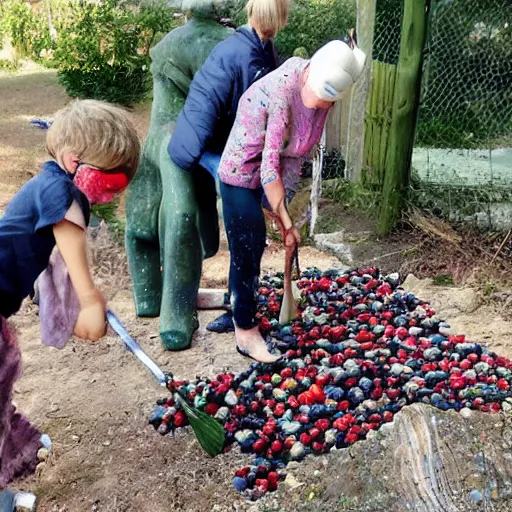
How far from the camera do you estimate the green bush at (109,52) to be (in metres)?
8.20

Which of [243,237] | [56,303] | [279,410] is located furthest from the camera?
[243,237]

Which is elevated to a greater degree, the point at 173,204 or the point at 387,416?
the point at 173,204

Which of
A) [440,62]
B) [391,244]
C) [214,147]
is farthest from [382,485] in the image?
[440,62]

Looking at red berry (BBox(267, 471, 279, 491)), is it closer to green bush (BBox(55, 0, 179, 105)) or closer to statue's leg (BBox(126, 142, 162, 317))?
statue's leg (BBox(126, 142, 162, 317))

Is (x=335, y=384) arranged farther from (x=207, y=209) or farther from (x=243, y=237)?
(x=207, y=209)

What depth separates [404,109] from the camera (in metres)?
4.52

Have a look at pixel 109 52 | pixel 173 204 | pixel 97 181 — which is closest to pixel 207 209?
pixel 173 204

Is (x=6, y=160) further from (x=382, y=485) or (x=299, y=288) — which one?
(x=382, y=485)

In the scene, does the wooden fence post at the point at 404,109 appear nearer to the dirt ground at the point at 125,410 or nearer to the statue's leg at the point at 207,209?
the dirt ground at the point at 125,410

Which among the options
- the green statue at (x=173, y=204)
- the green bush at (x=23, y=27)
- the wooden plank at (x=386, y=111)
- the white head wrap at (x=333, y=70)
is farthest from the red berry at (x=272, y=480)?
the green bush at (x=23, y=27)

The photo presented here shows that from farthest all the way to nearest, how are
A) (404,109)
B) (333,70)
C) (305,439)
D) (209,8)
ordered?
(404,109) → (209,8) → (305,439) → (333,70)

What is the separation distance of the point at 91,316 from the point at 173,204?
1303 millimetres

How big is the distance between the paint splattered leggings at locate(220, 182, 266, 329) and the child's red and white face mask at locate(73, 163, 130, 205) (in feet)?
2.94

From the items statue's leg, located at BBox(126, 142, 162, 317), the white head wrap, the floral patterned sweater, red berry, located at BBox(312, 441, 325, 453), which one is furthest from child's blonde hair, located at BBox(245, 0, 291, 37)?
red berry, located at BBox(312, 441, 325, 453)
